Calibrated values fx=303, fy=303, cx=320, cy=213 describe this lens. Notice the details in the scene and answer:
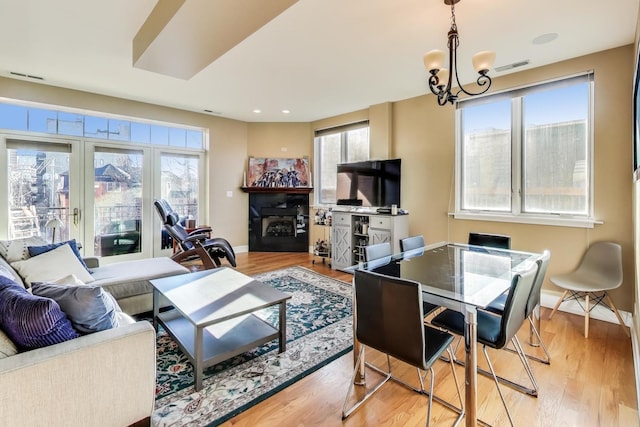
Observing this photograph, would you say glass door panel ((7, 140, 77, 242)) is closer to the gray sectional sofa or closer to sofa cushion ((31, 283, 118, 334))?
sofa cushion ((31, 283, 118, 334))

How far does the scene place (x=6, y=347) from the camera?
1.25 m

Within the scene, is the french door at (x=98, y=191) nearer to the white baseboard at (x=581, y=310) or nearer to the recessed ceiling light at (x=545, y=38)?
the recessed ceiling light at (x=545, y=38)

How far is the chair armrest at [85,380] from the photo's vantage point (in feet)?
3.84

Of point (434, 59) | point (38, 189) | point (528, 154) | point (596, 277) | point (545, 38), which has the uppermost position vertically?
point (545, 38)

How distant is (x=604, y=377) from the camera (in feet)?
6.68

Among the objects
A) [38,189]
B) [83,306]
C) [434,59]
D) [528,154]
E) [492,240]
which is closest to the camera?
[83,306]

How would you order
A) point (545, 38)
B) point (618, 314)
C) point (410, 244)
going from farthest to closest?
point (410, 244) → point (545, 38) → point (618, 314)

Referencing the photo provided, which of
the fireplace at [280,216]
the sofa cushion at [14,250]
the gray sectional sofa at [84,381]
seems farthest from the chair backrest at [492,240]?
the sofa cushion at [14,250]

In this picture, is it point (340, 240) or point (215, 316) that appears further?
point (340, 240)

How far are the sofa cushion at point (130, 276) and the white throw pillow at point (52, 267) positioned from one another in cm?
14

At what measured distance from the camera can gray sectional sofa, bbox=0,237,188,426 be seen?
1.17 metres

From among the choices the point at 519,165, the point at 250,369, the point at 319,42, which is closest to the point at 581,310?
the point at 519,165

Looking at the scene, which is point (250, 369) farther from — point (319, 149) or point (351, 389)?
point (319, 149)

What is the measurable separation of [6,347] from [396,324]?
171 centimetres
